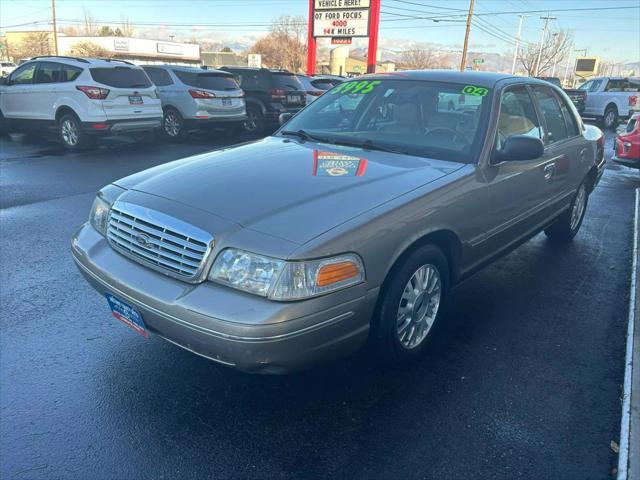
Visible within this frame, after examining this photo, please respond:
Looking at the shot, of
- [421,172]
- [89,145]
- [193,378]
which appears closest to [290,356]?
[193,378]

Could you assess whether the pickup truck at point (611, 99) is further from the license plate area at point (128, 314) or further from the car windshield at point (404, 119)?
the license plate area at point (128, 314)

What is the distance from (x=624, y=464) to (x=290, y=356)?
5.40 feet

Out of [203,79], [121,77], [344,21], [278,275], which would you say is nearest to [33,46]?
[344,21]

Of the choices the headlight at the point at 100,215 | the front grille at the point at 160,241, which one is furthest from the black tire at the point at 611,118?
the front grille at the point at 160,241

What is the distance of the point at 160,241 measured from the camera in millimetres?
2629

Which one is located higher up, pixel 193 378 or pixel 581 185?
pixel 581 185

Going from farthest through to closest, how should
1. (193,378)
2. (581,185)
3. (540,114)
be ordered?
(581,185) < (540,114) < (193,378)

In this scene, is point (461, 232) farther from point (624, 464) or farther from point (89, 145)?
point (89, 145)

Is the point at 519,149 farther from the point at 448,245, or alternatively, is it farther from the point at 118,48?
the point at 118,48

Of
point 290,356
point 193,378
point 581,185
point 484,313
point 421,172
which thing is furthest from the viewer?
point 581,185

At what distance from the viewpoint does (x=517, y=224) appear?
13.2 ft

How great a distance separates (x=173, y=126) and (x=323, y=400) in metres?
11.2

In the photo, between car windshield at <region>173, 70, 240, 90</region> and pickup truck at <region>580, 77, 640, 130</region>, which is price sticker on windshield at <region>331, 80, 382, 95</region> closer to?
car windshield at <region>173, 70, 240, 90</region>

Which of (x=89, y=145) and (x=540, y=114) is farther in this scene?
(x=89, y=145)
